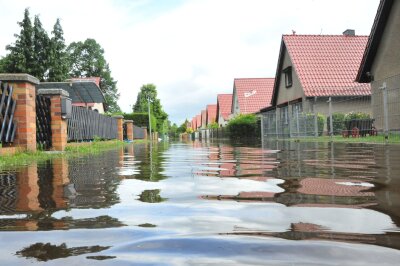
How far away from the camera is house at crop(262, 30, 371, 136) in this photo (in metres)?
22.8

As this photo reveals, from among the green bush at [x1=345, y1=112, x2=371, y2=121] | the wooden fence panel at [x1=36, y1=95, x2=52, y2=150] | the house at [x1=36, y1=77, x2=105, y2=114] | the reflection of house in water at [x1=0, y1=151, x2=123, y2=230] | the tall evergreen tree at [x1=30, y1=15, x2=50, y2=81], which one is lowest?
the reflection of house in water at [x1=0, y1=151, x2=123, y2=230]

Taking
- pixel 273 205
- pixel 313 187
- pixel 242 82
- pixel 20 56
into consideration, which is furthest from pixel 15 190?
pixel 242 82

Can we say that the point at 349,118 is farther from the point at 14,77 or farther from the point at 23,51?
the point at 23,51

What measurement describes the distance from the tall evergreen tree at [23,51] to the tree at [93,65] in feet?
99.1

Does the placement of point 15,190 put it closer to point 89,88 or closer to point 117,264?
point 117,264

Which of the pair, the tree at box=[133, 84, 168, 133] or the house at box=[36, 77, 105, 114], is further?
the tree at box=[133, 84, 168, 133]

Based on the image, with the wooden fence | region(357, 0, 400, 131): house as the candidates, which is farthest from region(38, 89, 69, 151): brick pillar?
region(357, 0, 400, 131): house

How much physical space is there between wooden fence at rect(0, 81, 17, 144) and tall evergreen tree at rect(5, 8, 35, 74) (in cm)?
3372

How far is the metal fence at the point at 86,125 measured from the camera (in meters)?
12.0

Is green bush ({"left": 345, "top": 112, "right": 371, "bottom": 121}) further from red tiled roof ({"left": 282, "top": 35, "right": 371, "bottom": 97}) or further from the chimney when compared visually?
the chimney

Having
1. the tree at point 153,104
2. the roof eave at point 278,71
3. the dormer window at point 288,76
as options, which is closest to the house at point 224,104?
the tree at point 153,104

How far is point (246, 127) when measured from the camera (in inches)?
1140

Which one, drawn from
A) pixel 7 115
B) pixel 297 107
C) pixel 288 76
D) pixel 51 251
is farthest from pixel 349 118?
pixel 51 251

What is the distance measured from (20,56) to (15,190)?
3944 cm
